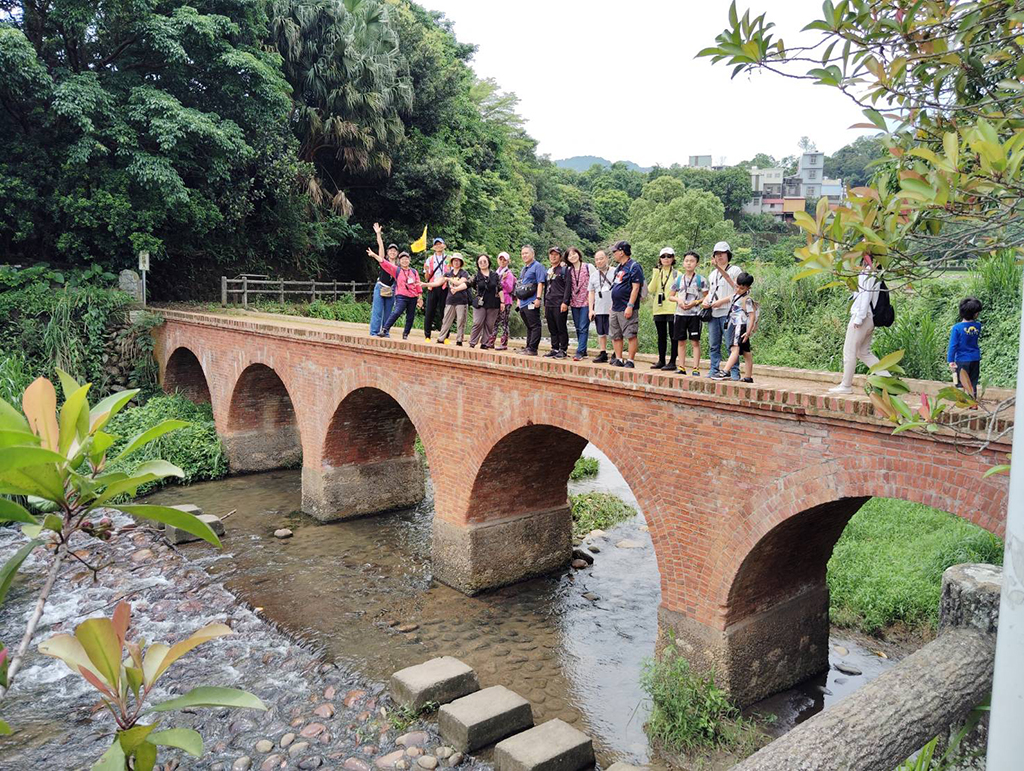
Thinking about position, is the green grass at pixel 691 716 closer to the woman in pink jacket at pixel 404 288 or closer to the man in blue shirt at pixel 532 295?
the man in blue shirt at pixel 532 295

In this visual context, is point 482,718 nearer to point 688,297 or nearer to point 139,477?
point 688,297

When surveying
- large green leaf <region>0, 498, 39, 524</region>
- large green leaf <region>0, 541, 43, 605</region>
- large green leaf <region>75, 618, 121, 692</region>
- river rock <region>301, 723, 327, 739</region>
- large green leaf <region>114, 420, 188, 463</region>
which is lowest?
river rock <region>301, 723, 327, 739</region>

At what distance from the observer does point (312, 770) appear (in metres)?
7.03

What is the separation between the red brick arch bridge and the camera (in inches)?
260

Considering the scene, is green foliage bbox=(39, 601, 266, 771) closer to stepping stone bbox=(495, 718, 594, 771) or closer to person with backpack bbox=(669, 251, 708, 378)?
stepping stone bbox=(495, 718, 594, 771)

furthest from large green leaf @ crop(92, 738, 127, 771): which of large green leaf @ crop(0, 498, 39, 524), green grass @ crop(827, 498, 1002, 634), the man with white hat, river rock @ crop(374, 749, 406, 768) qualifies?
green grass @ crop(827, 498, 1002, 634)

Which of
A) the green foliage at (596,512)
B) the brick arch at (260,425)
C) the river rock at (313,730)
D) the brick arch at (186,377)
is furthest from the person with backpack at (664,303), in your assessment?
the brick arch at (186,377)

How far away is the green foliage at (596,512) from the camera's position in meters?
13.4

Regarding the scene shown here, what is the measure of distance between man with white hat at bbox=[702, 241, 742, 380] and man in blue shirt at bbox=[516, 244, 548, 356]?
2542mm

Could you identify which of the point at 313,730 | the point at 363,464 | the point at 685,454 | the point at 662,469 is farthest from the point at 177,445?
the point at 685,454

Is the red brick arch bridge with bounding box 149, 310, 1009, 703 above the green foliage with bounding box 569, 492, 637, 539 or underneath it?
above

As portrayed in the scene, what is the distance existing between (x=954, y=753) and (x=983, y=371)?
1198 centimetres

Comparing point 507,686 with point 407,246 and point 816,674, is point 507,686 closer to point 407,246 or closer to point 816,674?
point 816,674

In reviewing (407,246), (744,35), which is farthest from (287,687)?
(407,246)
